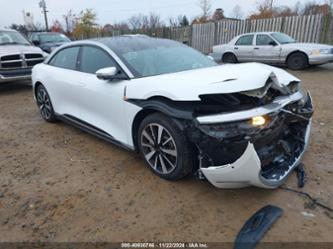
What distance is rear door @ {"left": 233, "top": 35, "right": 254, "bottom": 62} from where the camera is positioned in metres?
11.8

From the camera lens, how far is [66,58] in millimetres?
4613

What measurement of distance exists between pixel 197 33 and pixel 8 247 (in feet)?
59.7

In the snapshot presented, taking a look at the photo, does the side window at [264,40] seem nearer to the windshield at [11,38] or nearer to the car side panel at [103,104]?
the windshield at [11,38]

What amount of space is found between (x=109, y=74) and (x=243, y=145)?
1753 mm

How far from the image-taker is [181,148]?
2.80 meters

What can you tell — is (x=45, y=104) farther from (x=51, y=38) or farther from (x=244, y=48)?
(x=51, y=38)

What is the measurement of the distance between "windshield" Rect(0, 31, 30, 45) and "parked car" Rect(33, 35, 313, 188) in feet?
19.1

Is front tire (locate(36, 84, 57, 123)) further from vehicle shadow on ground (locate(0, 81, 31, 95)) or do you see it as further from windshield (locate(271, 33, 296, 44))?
windshield (locate(271, 33, 296, 44))

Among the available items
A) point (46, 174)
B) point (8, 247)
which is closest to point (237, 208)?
point (8, 247)

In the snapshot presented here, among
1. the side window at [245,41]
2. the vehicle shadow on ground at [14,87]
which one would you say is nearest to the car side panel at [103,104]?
the vehicle shadow on ground at [14,87]

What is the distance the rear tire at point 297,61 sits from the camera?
404 inches

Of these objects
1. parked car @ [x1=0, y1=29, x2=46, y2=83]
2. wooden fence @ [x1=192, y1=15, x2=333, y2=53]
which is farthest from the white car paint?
parked car @ [x1=0, y1=29, x2=46, y2=83]

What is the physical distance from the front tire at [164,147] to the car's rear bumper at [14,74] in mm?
6276

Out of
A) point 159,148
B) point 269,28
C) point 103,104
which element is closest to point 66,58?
point 103,104
